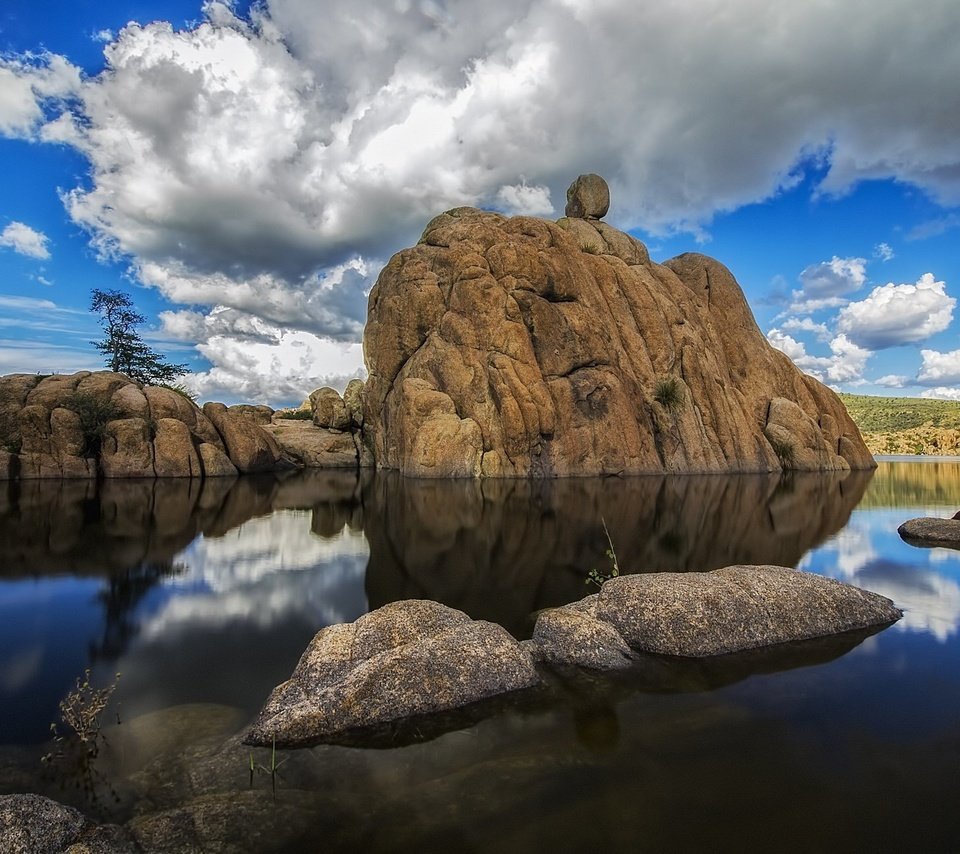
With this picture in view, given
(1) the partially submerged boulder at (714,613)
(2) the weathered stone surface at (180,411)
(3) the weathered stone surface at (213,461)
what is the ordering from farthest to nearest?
(3) the weathered stone surface at (213,461)
(2) the weathered stone surface at (180,411)
(1) the partially submerged boulder at (714,613)

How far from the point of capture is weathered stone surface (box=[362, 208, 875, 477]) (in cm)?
5397

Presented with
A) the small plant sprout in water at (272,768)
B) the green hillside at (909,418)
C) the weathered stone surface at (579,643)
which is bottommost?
the small plant sprout in water at (272,768)

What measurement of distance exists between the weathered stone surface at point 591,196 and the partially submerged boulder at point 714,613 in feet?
241

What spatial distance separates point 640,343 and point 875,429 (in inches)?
6241

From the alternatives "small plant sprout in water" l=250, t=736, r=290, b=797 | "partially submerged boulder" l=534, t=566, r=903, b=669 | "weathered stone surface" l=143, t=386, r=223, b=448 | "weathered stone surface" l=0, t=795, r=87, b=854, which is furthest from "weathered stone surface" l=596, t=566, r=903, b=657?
"weathered stone surface" l=143, t=386, r=223, b=448

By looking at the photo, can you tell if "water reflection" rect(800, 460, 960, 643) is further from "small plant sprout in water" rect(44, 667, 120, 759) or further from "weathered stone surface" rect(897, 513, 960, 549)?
"small plant sprout in water" rect(44, 667, 120, 759)

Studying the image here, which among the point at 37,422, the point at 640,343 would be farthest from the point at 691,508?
the point at 37,422

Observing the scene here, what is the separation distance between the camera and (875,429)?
17825cm

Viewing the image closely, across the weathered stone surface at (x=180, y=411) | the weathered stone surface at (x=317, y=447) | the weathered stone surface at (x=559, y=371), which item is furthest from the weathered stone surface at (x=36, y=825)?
the weathered stone surface at (x=317, y=447)

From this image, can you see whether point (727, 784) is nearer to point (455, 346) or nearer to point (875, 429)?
point (455, 346)

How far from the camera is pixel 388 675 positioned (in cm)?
880

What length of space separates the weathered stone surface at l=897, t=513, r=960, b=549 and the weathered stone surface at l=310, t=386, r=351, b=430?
6000 centimetres

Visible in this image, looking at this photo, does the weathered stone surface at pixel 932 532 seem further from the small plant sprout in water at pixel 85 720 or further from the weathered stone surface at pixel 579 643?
the small plant sprout in water at pixel 85 720

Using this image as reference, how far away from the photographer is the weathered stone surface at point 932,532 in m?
24.2
